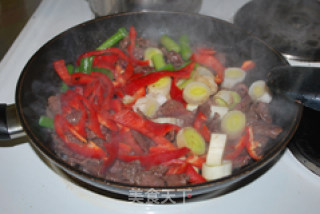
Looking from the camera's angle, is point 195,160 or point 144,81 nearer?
point 195,160

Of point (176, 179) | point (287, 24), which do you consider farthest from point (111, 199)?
point (287, 24)

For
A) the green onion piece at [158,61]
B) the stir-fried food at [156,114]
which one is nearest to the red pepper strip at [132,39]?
the stir-fried food at [156,114]

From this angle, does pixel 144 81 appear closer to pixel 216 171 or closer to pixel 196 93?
pixel 196 93

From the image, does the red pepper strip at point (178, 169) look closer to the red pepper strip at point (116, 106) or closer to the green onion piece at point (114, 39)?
the red pepper strip at point (116, 106)

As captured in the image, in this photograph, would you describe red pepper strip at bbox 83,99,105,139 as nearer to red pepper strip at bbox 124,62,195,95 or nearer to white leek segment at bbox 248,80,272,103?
red pepper strip at bbox 124,62,195,95

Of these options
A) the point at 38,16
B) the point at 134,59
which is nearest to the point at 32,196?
the point at 134,59
